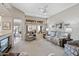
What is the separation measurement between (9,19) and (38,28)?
11819mm

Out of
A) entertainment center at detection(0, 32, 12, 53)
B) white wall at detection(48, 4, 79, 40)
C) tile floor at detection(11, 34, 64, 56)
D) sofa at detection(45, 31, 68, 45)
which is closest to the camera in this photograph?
entertainment center at detection(0, 32, 12, 53)

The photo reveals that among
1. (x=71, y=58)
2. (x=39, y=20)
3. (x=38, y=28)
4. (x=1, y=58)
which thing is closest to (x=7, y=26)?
(x=1, y=58)

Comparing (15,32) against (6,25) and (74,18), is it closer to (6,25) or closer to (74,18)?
(6,25)

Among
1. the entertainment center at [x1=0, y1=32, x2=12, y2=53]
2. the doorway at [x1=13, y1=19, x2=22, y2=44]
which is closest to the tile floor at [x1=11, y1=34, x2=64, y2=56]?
the entertainment center at [x1=0, y1=32, x2=12, y2=53]

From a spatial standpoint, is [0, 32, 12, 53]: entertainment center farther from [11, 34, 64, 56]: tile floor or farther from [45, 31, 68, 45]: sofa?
[45, 31, 68, 45]: sofa

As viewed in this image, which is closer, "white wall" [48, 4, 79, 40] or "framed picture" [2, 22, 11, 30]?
"white wall" [48, 4, 79, 40]

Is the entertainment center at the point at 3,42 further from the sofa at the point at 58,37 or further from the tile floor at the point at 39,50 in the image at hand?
the sofa at the point at 58,37

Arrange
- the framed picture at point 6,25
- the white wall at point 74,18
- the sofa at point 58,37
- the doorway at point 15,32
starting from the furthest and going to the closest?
the doorway at point 15,32
the sofa at point 58,37
the framed picture at point 6,25
the white wall at point 74,18

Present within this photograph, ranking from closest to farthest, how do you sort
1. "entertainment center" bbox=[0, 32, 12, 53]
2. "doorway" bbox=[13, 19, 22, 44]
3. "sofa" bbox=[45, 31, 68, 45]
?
"entertainment center" bbox=[0, 32, 12, 53], "sofa" bbox=[45, 31, 68, 45], "doorway" bbox=[13, 19, 22, 44]

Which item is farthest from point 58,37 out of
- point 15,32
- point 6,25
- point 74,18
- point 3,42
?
point 15,32

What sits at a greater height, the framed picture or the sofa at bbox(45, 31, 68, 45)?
the framed picture

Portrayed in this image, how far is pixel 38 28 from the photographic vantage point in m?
17.4

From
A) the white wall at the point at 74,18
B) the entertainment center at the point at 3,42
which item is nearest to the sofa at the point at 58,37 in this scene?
the white wall at the point at 74,18

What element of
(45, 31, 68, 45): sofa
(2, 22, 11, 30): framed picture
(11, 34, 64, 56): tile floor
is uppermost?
(2, 22, 11, 30): framed picture
